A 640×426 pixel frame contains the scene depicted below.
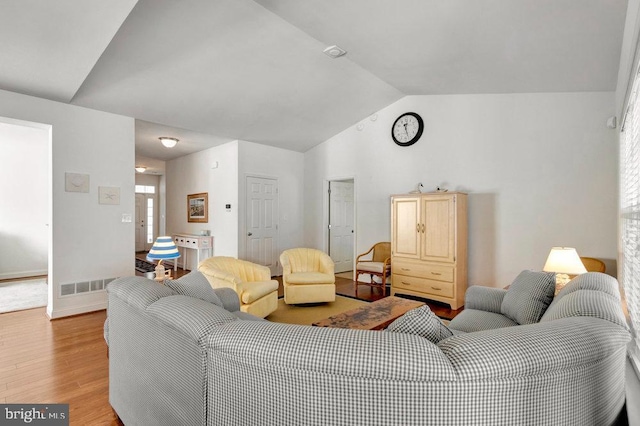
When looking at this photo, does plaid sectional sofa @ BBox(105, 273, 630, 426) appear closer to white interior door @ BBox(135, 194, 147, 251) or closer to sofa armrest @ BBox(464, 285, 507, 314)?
sofa armrest @ BBox(464, 285, 507, 314)

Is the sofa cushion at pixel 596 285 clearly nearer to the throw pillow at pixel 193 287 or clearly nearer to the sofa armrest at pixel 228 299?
the throw pillow at pixel 193 287

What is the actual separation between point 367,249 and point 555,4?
417 centimetres

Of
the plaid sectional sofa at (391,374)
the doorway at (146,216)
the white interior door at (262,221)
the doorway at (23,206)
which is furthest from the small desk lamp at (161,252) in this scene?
the doorway at (146,216)

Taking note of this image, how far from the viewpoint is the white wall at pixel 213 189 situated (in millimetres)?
5736

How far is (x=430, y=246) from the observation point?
4.48 m

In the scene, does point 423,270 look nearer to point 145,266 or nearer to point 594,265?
point 594,265

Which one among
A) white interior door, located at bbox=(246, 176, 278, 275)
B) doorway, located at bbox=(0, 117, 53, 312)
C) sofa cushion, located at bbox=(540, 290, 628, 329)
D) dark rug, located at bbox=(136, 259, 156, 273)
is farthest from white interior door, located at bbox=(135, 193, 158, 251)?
sofa cushion, located at bbox=(540, 290, 628, 329)

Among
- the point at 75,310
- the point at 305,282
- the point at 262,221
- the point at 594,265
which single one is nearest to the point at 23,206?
the point at 75,310

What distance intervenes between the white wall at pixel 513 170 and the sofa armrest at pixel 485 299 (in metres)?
1.74

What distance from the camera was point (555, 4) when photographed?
2.25 metres

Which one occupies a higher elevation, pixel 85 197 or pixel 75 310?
pixel 85 197

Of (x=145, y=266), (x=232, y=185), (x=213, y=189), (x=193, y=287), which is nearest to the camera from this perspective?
(x=193, y=287)

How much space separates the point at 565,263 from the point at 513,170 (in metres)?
1.82

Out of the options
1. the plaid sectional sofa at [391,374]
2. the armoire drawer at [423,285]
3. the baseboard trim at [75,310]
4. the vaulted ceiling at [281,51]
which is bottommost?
the baseboard trim at [75,310]
